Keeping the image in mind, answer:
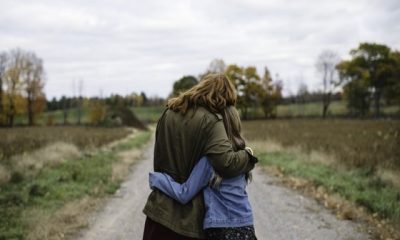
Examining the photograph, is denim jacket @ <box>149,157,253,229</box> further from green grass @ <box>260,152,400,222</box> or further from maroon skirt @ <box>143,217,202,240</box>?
green grass @ <box>260,152,400,222</box>

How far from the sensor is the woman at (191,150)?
129 inches

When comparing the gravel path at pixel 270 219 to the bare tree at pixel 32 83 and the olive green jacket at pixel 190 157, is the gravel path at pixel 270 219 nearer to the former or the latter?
the olive green jacket at pixel 190 157

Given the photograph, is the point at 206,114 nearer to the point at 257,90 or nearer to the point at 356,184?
the point at 356,184

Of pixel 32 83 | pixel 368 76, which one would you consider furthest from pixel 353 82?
pixel 32 83

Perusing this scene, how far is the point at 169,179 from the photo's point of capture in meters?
3.36

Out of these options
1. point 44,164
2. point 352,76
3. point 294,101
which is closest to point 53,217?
point 44,164

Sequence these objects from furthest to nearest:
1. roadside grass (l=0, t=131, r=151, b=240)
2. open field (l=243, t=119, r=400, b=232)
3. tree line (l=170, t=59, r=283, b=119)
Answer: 1. tree line (l=170, t=59, r=283, b=119)
2. open field (l=243, t=119, r=400, b=232)
3. roadside grass (l=0, t=131, r=151, b=240)

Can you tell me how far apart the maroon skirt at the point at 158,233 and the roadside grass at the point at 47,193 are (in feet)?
12.3

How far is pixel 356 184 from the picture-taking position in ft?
34.4

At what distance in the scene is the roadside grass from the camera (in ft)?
23.0

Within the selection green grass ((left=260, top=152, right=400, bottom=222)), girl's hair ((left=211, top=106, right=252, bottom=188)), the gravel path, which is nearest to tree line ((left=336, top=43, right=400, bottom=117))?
green grass ((left=260, top=152, right=400, bottom=222))

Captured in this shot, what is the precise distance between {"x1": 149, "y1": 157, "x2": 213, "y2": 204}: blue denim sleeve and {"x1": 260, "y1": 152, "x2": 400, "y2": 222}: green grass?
211 inches

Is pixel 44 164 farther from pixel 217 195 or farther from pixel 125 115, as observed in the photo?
pixel 125 115

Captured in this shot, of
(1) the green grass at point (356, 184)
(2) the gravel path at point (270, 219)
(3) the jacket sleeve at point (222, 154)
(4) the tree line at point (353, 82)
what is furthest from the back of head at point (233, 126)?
(4) the tree line at point (353, 82)
